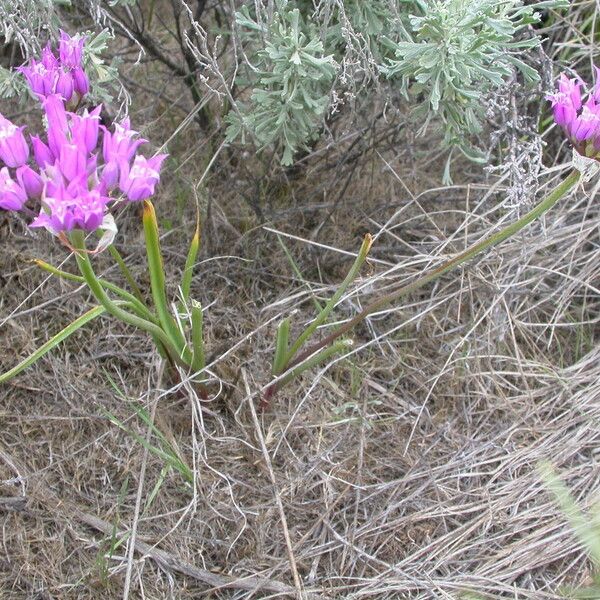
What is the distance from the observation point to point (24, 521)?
204 centimetres

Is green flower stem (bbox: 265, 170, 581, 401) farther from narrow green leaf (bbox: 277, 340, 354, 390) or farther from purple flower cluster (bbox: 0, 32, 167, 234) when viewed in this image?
purple flower cluster (bbox: 0, 32, 167, 234)

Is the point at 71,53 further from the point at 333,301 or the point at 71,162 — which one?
the point at 333,301

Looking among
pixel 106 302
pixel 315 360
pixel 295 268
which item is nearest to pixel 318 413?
pixel 315 360

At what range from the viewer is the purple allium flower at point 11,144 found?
1.57 metres

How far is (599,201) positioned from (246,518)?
65.4 inches

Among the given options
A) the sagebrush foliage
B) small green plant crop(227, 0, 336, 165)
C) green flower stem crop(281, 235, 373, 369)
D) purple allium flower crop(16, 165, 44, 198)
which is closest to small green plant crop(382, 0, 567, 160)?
the sagebrush foliage

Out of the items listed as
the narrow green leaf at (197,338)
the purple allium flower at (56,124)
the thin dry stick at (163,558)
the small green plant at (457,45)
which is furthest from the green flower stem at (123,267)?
the small green plant at (457,45)

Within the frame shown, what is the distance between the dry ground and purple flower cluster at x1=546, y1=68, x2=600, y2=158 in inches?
18.8

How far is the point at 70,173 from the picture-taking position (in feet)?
4.78

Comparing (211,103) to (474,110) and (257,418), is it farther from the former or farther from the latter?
(257,418)

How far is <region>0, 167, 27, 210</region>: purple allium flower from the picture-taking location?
1.47 meters

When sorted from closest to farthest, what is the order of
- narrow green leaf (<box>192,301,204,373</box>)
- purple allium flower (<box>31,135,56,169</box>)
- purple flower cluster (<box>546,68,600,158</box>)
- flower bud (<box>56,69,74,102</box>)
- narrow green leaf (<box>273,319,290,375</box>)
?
purple allium flower (<box>31,135,56,169</box>) → purple flower cluster (<box>546,68,600,158</box>) → flower bud (<box>56,69,74,102</box>) → narrow green leaf (<box>192,301,204,373</box>) → narrow green leaf (<box>273,319,290,375</box>)

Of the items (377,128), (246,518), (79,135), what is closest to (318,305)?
(246,518)

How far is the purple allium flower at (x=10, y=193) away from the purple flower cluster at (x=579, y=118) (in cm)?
113
